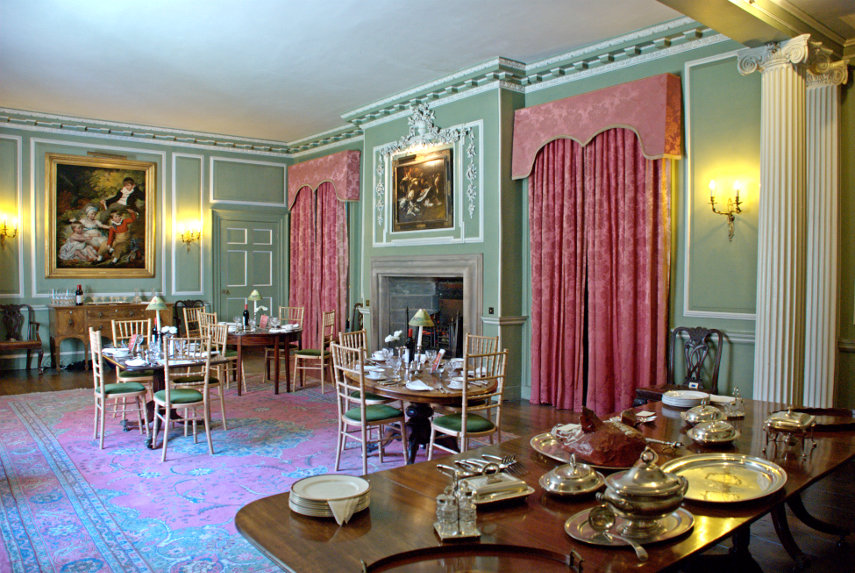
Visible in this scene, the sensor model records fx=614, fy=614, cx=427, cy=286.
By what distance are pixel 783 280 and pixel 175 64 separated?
20.6 feet

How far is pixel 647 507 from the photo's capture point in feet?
5.24

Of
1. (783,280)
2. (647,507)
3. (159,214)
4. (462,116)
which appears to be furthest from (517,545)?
(159,214)

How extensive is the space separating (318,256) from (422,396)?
6142 mm

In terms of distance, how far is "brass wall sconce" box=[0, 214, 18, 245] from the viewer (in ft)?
28.6

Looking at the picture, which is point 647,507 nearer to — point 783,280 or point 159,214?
point 783,280

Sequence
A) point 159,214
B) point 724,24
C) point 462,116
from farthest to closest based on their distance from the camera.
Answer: point 159,214, point 462,116, point 724,24

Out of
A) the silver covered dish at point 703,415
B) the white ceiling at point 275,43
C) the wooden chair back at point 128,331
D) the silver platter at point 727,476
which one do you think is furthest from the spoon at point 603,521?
the wooden chair back at point 128,331

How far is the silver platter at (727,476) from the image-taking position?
1918 mm

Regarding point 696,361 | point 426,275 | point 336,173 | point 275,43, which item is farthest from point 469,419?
point 336,173

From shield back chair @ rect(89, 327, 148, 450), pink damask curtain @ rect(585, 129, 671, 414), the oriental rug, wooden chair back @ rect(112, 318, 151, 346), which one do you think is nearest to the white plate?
the oriental rug

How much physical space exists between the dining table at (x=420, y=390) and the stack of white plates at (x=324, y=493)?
7.20 ft

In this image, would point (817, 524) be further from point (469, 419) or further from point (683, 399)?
point (469, 419)

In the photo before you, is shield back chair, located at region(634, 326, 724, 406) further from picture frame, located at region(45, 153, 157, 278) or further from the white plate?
picture frame, located at region(45, 153, 157, 278)

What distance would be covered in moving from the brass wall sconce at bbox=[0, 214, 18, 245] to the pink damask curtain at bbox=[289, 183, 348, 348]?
13.2 feet
